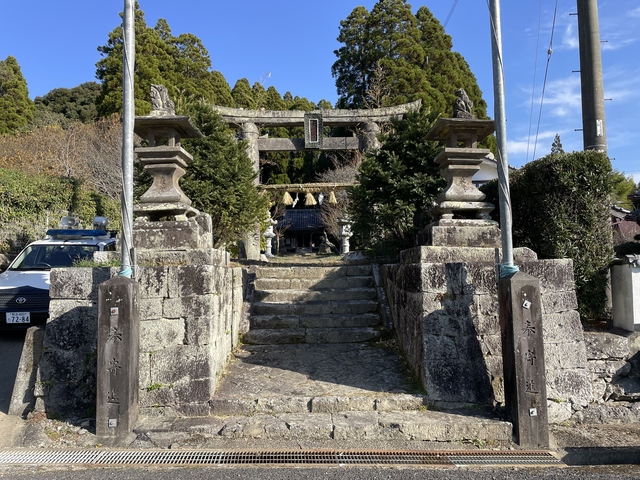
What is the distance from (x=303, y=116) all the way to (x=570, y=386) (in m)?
13.4

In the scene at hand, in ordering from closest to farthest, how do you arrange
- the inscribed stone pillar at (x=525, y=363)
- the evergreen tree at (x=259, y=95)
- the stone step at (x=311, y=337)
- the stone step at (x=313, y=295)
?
the inscribed stone pillar at (x=525, y=363) → the stone step at (x=311, y=337) → the stone step at (x=313, y=295) → the evergreen tree at (x=259, y=95)

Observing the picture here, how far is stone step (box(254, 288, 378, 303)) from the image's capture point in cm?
658

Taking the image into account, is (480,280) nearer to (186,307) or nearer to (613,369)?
(613,369)

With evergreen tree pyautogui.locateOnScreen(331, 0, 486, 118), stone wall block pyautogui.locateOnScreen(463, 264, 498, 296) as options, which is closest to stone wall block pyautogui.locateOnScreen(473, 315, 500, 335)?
stone wall block pyautogui.locateOnScreen(463, 264, 498, 296)

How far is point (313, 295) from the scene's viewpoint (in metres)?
6.60

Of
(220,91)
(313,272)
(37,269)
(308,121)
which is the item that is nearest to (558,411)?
(313,272)

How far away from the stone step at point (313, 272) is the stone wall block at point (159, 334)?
333cm

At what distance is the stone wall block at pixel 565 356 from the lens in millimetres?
3811

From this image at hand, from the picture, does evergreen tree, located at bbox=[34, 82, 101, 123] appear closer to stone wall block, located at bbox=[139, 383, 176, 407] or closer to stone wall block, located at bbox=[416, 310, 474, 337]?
stone wall block, located at bbox=[139, 383, 176, 407]

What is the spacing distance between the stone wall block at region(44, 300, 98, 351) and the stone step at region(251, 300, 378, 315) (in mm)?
2645

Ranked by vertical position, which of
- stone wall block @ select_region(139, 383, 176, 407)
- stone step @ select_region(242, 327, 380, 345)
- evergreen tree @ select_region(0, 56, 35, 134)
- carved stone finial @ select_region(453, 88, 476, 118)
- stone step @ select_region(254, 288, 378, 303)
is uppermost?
evergreen tree @ select_region(0, 56, 35, 134)

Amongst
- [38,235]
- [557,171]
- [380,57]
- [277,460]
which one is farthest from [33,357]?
[380,57]

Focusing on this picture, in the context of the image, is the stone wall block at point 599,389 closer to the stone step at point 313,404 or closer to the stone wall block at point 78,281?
the stone step at point 313,404

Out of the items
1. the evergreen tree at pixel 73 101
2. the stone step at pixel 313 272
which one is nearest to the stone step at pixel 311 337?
the stone step at pixel 313 272
